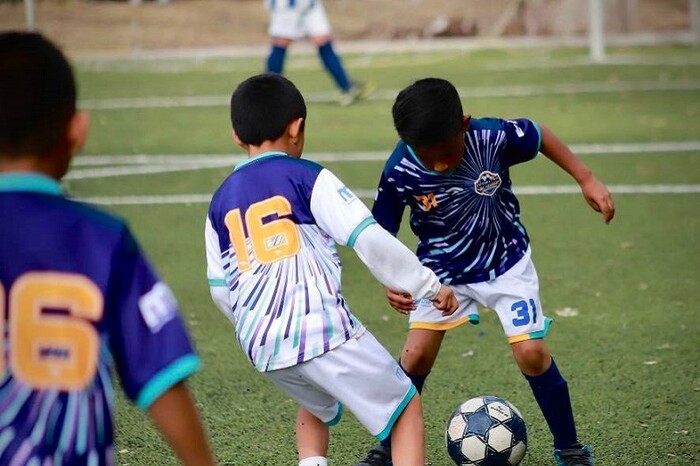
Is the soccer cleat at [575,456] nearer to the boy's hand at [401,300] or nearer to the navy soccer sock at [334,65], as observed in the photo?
the boy's hand at [401,300]

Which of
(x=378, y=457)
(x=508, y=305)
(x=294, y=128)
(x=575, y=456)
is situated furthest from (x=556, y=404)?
(x=294, y=128)

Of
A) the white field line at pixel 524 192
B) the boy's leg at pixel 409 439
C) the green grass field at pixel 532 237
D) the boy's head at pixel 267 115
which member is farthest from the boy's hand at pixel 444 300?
the white field line at pixel 524 192

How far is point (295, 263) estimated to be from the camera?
3822 mm

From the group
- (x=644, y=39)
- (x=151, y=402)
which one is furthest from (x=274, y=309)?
(x=644, y=39)

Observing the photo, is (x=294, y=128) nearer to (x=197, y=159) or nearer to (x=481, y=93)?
(x=197, y=159)

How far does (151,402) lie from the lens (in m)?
2.61

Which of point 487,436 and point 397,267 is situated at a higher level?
point 397,267

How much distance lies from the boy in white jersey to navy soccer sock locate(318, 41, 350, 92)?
35.6 ft

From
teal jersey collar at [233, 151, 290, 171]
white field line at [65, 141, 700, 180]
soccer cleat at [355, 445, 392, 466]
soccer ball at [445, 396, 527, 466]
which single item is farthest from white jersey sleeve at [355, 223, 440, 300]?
white field line at [65, 141, 700, 180]

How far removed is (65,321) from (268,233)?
1.31 m

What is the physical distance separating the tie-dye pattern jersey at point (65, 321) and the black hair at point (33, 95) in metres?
0.07

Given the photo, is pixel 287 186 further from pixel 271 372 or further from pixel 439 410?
pixel 439 410

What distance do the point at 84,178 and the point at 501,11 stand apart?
1283 cm

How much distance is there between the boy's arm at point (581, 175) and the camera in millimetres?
4805
